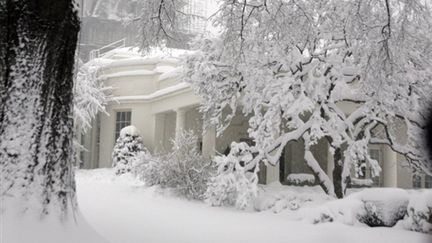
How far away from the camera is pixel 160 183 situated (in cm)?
1465

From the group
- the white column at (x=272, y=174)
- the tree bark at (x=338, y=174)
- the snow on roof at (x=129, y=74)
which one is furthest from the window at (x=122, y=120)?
the tree bark at (x=338, y=174)

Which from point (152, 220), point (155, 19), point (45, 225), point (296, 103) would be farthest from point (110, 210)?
point (45, 225)

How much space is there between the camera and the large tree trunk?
4.56 metres

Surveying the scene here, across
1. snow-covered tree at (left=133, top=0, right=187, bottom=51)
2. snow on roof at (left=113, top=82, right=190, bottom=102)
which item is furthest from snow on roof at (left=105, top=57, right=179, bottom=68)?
snow-covered tree at (left=133, top=0, right=187, bottom=51)

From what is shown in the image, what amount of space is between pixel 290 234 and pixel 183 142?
25.2 ft

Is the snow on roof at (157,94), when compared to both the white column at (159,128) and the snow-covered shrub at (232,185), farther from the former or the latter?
the snow-covered shrub at (232,185)

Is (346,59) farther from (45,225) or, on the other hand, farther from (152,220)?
(45,225)

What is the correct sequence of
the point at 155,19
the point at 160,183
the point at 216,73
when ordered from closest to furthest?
the point at 155,19
the point at 216,73
the point at 160,183

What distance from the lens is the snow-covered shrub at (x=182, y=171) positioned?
45.3 ft

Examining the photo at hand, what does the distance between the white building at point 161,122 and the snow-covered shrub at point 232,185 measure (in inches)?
191

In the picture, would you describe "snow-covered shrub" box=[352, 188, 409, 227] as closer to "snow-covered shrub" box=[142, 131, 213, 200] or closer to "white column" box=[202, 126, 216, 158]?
"snow-covered shrub" box=[142, 131, 213, 200]

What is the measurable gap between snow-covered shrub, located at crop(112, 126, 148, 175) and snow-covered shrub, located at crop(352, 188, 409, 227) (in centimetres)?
1261

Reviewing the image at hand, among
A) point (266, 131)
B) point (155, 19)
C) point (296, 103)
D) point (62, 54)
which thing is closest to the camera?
point (62, 54)

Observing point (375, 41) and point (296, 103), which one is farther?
point (296, 103)
